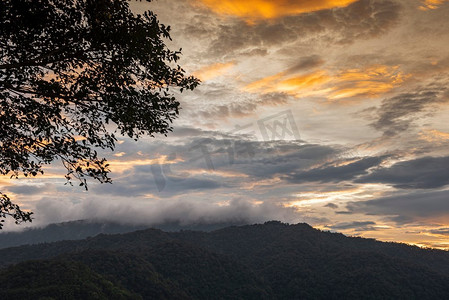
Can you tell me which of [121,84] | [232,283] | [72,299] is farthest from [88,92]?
[232,283]

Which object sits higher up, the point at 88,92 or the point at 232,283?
the point at 88,92

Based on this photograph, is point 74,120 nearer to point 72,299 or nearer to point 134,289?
point 72,299

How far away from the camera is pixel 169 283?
172375mm

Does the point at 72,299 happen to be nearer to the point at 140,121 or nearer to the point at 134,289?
the point at 134,289

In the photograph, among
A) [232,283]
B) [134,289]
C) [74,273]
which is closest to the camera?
[74,273]

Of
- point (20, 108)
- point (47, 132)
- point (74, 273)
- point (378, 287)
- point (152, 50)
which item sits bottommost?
point (378, 287)

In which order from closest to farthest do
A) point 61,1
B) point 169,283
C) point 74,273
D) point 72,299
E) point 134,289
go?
1. point 61,1
2. point 72,299
3. point 74,273
4. point 134,289
5. point 169,283

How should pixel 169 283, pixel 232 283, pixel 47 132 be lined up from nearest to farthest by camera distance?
pixel 47 132 < pixel 169 283 < pixel 232 283

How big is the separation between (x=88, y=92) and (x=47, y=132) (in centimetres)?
244

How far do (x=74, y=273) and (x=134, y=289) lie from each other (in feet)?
111

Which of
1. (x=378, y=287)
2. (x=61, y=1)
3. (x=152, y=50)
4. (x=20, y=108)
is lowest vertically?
(x=378, y=287)

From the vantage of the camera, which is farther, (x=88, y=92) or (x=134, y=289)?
(x=134, y=289)

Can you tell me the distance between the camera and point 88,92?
12094 millimetres

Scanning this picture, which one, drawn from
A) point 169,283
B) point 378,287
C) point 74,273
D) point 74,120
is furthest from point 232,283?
point 74,120
